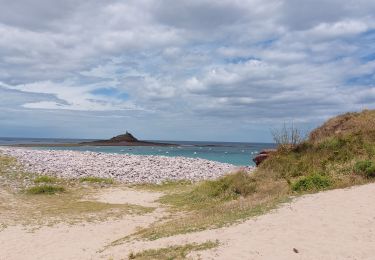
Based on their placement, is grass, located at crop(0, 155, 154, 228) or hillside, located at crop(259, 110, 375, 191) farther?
hillside, located at crop(259, 110, 375, 191)

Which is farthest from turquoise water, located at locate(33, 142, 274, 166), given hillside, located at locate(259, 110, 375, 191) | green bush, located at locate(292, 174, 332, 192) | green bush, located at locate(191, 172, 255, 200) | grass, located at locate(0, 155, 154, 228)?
green bush, located at locate(292, 174, 332, 192)

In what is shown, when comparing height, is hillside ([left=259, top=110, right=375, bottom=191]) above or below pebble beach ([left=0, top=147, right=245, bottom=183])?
above

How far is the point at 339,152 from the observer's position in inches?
909

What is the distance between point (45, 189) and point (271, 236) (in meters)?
16.6

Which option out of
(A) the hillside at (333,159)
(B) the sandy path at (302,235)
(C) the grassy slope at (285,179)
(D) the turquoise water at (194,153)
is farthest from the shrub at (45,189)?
(D) the turquoise water at (194,153)

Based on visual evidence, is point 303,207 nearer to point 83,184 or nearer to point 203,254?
point 203,254

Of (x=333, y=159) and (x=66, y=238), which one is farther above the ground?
(x=333, y=159)

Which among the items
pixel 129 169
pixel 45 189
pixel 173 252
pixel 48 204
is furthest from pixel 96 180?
pixel 173 252

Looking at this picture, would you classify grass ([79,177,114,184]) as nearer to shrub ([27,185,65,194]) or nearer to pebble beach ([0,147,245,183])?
pebble beach ([0,147,245,183])

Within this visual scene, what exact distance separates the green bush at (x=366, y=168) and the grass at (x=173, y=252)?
33.9 ft

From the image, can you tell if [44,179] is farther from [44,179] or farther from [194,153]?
[194,153]

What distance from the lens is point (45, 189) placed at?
24.6 m

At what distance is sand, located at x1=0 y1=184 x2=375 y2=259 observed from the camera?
418 inches

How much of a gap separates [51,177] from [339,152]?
1833cm
